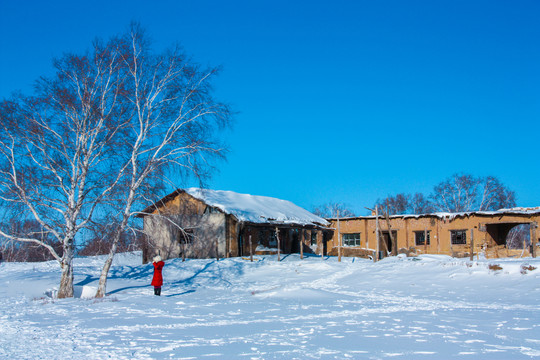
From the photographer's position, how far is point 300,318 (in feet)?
35.0

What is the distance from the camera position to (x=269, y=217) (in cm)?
3259

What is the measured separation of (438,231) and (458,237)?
4.79 feet

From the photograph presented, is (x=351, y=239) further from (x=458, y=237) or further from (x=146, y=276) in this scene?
(x=146, y=276)

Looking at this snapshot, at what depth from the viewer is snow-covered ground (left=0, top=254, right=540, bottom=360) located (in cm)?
700

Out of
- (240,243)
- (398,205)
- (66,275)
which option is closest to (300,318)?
(66,275)

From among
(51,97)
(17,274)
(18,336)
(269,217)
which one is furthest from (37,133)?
(269,217)

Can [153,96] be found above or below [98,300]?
above

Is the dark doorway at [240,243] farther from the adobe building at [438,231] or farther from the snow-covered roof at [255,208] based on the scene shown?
the adobe building at [438,231]

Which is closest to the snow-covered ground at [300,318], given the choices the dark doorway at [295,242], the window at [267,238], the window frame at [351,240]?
the window at [267,238]

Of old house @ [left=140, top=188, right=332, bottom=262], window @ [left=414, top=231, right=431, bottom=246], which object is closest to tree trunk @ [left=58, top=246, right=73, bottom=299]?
old house @ [left=140, top=188, right=332, bottom=262]

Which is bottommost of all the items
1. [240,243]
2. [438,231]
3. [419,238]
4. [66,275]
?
[66,275]

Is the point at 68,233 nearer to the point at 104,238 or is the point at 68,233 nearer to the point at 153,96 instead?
the point at 104,238

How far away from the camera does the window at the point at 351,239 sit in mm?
39906

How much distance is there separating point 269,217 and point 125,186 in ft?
56.8
